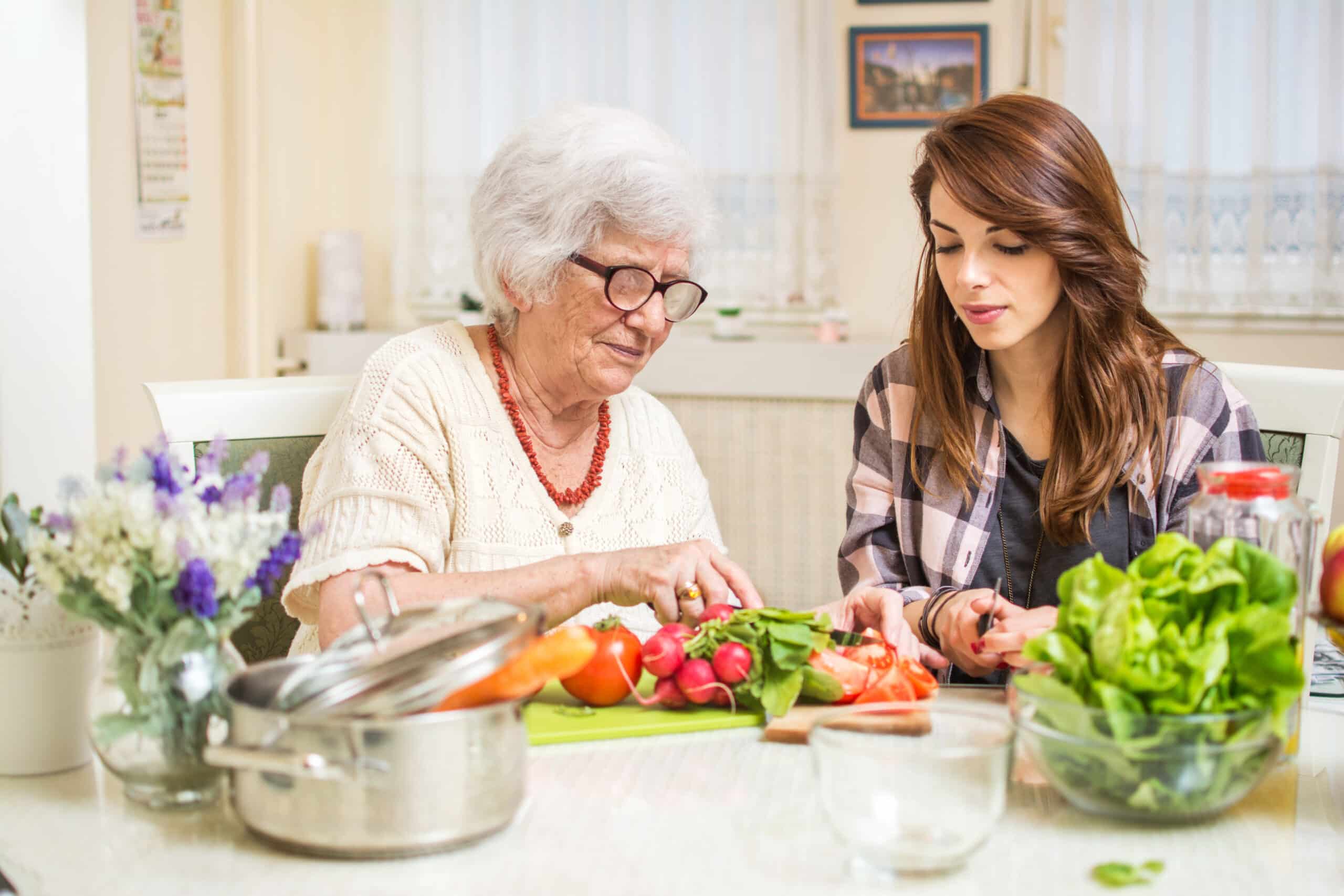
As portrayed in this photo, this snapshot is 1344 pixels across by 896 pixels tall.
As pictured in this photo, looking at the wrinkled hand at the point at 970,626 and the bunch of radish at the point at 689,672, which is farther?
the wrinkled hand at the point at 970,626

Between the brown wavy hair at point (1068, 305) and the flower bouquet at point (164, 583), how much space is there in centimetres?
96

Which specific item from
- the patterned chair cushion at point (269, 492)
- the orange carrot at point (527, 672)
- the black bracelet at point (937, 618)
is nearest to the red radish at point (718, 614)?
the orange carrot at point (527, 672)

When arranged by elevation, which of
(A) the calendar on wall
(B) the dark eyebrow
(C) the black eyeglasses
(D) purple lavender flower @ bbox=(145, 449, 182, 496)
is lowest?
(D) purple lavender flower @ bbox=(145, 449, 182, 496)

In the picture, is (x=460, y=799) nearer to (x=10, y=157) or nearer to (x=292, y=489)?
(x=292, y=489)

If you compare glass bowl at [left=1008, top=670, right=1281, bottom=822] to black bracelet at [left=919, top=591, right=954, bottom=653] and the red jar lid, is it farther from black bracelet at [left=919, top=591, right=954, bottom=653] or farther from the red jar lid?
black bracelet at [left=919, top=591, right=954, bottom=653]

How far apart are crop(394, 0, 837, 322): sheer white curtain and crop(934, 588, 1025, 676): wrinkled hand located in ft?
7.60

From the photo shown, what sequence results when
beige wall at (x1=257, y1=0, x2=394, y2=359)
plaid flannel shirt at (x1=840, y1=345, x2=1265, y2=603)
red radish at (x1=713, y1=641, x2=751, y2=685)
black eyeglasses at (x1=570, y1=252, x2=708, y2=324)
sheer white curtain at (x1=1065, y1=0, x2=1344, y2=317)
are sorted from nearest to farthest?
red radish at (x1=713, y1=641, x2=751, y2=685), plaid flannel shirt at (x1=840, y1=345, x2=1265, y2=603), black eyeglasses at (x1=570, y1=252, x2=708, y2=324), sheer white curtain at (x1=1065, y1=0, x2=1344, y2=317), beige wall at (x1=257, y1=0, x2=394, y2=359)

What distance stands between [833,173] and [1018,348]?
216 cm

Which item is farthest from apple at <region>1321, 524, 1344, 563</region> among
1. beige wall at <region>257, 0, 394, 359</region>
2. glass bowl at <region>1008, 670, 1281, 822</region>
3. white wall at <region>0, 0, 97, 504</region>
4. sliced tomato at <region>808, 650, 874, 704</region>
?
beige wall at <region>257, 0, 394, 359</region>

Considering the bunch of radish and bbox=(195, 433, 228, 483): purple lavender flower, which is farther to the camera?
the bunch of radish

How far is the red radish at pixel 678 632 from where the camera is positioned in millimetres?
1167

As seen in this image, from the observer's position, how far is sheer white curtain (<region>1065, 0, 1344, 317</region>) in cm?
345

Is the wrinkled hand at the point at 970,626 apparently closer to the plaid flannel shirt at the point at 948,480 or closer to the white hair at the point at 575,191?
the plaid flannel shirt at the point at 948,480

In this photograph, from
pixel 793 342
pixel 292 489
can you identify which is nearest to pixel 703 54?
pixel 793 342
